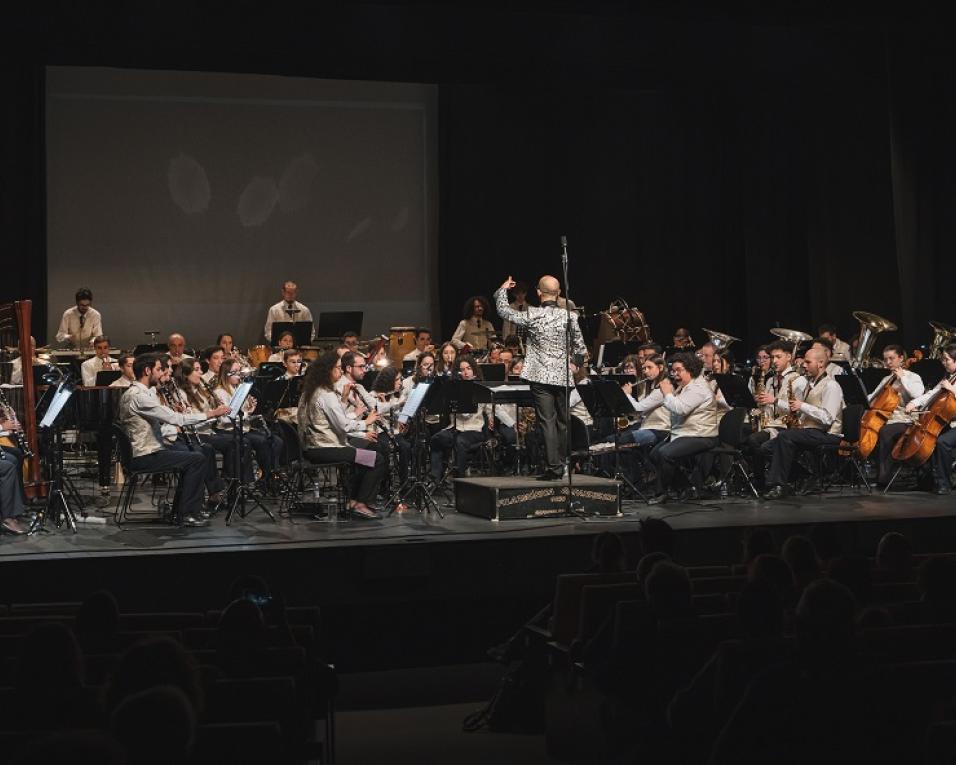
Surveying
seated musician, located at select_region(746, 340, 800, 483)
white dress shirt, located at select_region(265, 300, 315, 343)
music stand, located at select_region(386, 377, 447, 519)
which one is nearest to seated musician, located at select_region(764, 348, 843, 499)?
seated musician, located at select_region(746, 340, 800, 483)

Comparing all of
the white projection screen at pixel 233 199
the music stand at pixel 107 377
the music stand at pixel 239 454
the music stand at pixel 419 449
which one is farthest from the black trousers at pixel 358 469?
the white projection screen at pixel 233 199

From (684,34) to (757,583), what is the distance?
856 cm

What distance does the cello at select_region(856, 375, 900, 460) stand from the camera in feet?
32.4

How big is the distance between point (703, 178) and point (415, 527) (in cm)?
1037

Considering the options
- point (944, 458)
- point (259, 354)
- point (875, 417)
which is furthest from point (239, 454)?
point (944, 458)

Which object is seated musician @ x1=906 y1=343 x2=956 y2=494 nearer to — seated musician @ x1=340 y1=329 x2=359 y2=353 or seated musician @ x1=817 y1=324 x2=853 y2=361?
seated musician @ x1=817 y1=324 x2=853 y2=361

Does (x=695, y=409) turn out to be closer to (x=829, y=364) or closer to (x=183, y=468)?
(x=829, y=364)

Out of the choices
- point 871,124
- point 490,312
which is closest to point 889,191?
point 871,124

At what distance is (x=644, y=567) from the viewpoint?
16.0 feet

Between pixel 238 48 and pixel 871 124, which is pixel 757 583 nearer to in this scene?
pixel 238 48

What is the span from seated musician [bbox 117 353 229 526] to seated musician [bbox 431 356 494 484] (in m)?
2.59

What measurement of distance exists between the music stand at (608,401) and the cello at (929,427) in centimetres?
219

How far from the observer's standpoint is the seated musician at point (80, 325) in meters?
14.2

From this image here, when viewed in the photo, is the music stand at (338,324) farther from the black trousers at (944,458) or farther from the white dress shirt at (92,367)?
the black trousers at (944,458)
